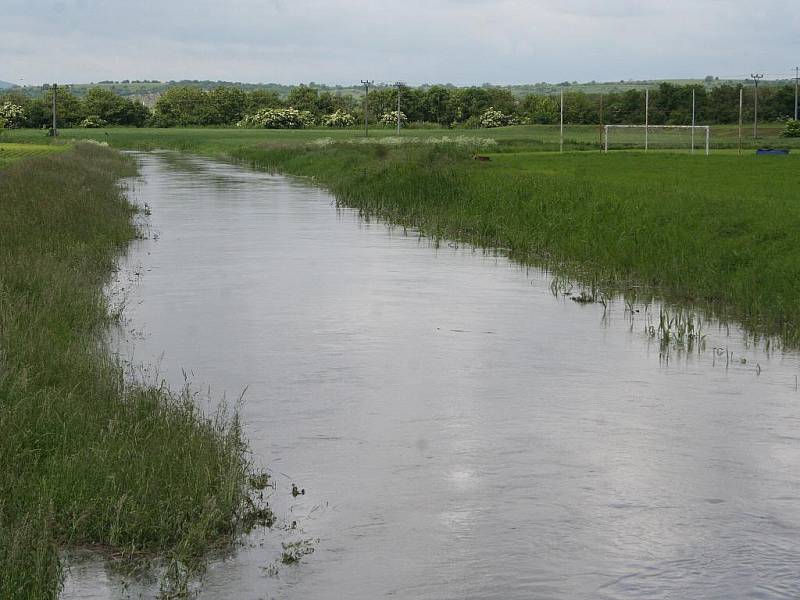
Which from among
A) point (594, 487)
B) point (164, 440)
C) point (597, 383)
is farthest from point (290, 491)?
point (597, 383)

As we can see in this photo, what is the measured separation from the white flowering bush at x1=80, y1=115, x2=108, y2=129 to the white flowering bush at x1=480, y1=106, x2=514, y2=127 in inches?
2141

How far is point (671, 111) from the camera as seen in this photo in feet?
434

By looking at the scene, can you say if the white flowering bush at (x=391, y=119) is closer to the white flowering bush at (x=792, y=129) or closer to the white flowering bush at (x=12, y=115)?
the white flowering bush at (x=12, y=115)

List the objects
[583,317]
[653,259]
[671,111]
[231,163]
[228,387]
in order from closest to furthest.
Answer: [228,387], [583,317], [653,259], [231,163], [671,111]

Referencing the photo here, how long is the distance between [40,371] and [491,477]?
4427mm

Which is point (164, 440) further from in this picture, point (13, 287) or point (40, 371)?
point (13, 287)

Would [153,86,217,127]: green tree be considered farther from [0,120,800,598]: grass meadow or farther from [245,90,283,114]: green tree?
[0,120,800,598]: grass meadow

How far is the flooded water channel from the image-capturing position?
8.40 m

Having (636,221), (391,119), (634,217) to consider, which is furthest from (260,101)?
(636,221)

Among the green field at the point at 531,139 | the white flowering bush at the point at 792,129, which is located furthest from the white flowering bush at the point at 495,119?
the white flowering bush at the point at 792,129

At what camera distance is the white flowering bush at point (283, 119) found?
16662 centimetres

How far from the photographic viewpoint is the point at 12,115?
164 m

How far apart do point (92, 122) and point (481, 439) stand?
542 ft

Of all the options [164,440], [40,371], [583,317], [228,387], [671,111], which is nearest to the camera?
[164,440]
